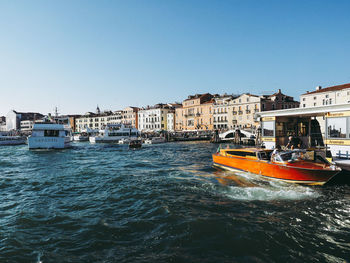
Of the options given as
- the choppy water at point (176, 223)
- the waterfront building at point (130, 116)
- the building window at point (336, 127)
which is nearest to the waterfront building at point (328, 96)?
the building window at point (336, 127)

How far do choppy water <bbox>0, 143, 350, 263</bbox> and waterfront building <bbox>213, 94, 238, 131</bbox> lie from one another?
195 feet

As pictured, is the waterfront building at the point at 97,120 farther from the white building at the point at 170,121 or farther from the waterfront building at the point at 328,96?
the waterfront building at the point at 328,96

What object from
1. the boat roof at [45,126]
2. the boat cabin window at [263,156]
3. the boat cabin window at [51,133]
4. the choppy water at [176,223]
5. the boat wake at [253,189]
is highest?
the boat roof at [45,126]

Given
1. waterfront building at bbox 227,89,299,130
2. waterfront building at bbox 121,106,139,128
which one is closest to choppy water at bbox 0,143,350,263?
waterfront building at bbox 227,89,299,130

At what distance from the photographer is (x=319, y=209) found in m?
9.10

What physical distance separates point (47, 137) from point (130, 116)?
6120 cm

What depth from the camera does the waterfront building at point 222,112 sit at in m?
71.1

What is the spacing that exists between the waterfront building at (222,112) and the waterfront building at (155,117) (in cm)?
2165

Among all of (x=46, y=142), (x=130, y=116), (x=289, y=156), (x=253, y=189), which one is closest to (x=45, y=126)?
(x=46, y=142)

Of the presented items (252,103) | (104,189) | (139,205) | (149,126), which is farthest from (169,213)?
(149,126)

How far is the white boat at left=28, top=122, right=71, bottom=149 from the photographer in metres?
38.1

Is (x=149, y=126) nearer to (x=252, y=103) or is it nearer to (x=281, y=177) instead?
(x=252, y=103)

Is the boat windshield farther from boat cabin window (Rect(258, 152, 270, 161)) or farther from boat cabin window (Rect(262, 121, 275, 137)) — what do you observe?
boat cabin window (Rect(262, 121, 275, 137))

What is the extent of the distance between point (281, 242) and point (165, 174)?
10.4 meters
